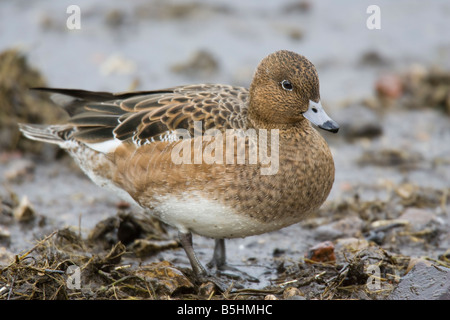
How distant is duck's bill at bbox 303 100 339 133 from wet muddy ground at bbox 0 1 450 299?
0.99 meters

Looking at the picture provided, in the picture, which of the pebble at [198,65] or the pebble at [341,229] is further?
the pebble at [198,65]

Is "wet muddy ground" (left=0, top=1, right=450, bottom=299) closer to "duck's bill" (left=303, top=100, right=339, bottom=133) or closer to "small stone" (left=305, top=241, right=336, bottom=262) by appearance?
"small stone" (left=305, top=241, right=336, bottom=262)

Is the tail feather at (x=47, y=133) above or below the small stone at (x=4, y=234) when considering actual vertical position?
above

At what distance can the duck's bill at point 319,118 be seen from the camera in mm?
4352

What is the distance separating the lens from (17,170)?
6.79 m

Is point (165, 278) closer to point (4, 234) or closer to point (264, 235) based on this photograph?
point (264, 235)

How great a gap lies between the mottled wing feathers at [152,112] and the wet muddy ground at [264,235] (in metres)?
0.80

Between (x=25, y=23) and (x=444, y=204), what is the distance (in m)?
7.31

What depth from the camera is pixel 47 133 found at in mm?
5754

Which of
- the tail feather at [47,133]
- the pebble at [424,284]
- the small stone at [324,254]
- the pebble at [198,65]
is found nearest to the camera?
the pebble at [424,284]

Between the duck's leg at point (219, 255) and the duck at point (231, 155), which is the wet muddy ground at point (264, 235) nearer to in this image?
the duck's leg at point (219, 255)

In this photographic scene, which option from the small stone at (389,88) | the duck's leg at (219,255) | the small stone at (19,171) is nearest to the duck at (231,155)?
the duck's leg at (219,255)

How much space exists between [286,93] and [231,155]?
24.2 inches

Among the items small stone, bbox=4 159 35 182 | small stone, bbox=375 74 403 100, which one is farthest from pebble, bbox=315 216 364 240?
small stone, bbox=375 74 403 100
